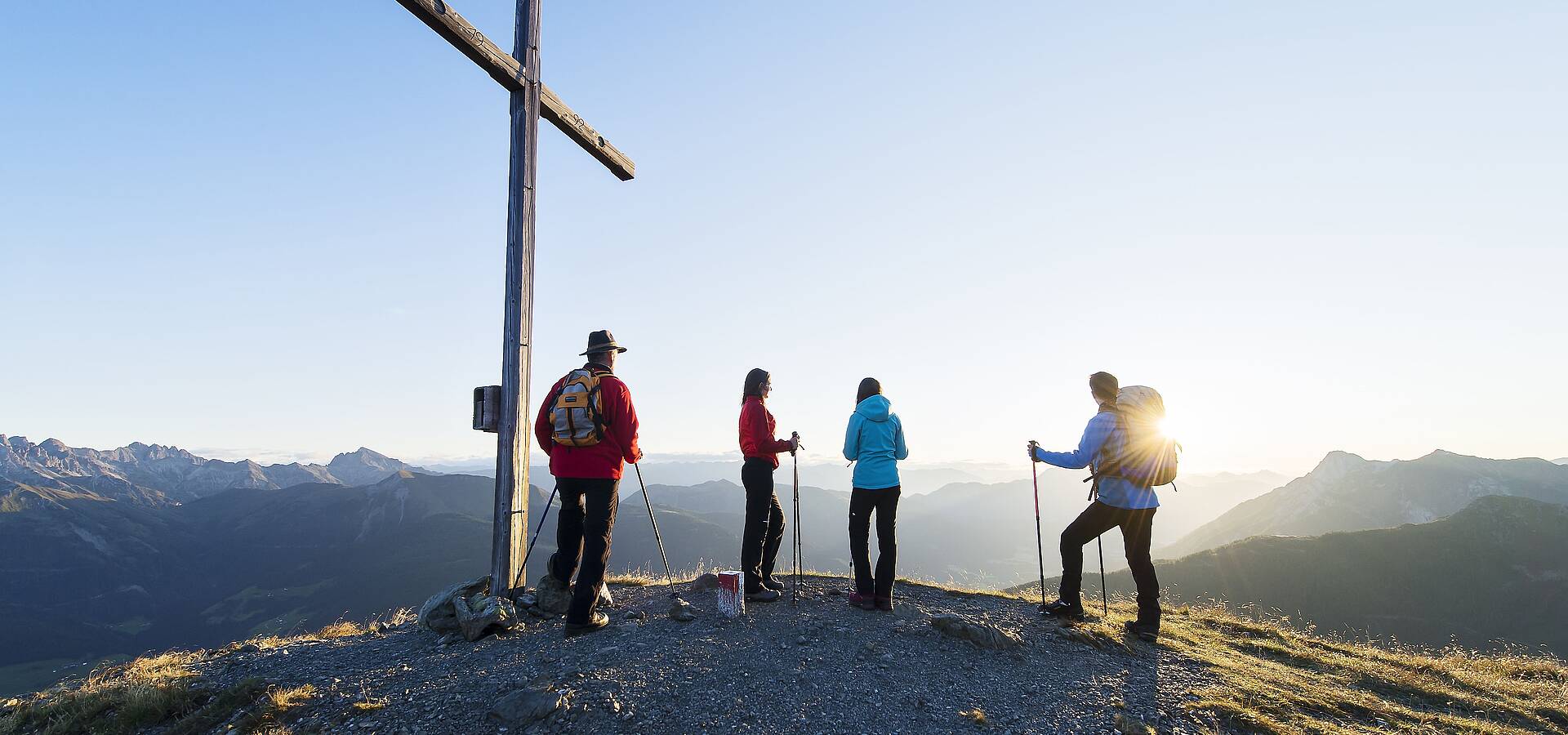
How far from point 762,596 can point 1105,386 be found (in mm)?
5072

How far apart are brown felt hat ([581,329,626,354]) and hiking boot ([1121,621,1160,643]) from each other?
6.90 meters

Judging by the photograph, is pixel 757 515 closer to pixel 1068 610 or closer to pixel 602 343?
pixel 602 343

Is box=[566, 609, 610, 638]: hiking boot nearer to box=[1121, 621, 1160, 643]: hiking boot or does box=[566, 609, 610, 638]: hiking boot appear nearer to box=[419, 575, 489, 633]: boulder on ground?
box=[419, 575, 489, 633]: boulder on ground

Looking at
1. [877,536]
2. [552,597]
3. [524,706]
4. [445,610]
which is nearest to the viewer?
[524,706]

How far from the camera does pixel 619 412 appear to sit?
22.6 feet

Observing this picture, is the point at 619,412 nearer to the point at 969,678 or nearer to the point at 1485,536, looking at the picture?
the point at 969,678

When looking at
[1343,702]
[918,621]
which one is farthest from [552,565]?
[1343,702]

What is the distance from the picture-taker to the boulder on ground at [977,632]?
6.88 m

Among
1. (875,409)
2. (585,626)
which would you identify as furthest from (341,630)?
(875,409)

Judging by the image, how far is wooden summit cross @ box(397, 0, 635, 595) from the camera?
760 cm

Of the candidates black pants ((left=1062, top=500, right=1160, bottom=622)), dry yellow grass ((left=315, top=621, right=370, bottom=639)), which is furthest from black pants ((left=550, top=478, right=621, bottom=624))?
black pants ((left=1062, top=500, right=1160, bottom=622))

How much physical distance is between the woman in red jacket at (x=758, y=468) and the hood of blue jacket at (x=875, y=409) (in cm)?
93

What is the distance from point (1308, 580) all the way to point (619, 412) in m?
125

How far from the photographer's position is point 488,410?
7.82m
